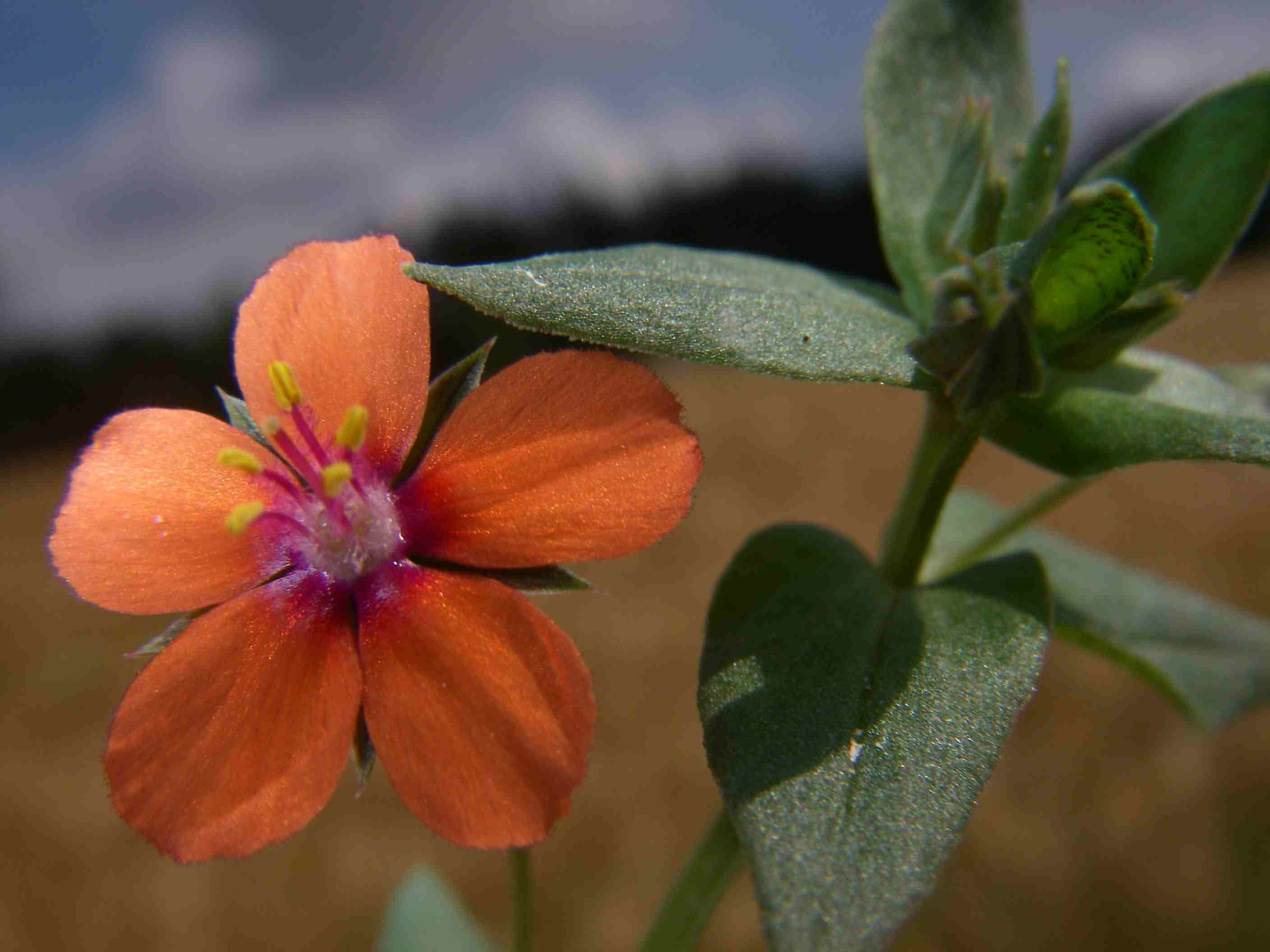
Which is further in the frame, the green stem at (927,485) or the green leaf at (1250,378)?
the green leaf at (1250,378)

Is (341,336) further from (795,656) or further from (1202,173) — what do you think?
(1202,173)

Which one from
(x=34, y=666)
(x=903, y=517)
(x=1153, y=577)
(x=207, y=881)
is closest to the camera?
(x=903, y=517)

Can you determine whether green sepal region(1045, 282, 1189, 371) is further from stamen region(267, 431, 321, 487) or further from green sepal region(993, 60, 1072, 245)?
stamen region(267, 431, 321, 487)

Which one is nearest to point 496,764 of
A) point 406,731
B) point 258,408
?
point 406,731

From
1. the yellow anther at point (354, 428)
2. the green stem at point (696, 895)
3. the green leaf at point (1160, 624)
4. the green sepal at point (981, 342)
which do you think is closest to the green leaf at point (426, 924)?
the green stem at point (696, 895)

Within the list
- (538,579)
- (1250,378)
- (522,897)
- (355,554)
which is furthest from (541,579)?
(1250,378)

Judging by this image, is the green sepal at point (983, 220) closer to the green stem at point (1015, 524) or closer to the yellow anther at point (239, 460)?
the green stem at point (1015, 524)

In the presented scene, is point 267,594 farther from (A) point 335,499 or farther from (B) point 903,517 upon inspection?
(B) point 903,517
